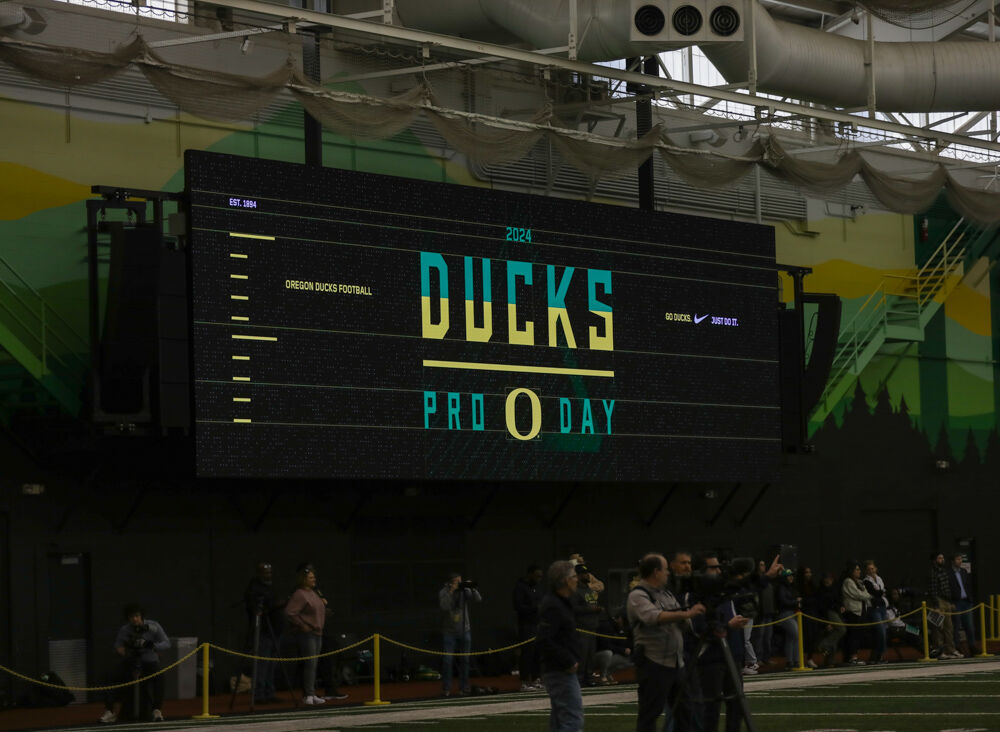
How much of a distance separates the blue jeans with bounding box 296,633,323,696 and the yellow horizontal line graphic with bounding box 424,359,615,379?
3440mm

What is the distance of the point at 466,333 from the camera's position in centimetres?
2048

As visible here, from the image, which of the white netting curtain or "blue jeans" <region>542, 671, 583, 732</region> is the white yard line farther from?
the white netting curtain

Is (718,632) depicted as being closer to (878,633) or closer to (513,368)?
(513,368)

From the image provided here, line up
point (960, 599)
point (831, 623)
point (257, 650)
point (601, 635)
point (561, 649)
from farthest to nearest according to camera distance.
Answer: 1. point (960, 599)
2. point (831, 623)
3. point (601, 635)
4. point (257, 650)
5. point (561, 649)

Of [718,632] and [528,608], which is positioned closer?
[718,632]

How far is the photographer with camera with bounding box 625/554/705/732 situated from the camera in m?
11.4

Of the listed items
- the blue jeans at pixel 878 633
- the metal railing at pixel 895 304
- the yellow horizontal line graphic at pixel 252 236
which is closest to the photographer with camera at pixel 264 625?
the yellow horizontal line graphic at pixel 252 236

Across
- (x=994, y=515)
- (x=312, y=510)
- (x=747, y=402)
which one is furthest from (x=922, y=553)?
(x=312, y=510)

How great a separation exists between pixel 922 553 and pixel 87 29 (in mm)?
17301

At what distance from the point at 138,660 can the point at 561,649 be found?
7.93 metres

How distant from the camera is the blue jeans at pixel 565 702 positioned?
11.5 metres

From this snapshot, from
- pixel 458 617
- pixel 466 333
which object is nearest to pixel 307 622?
pixel 458 617

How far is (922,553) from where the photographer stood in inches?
1191

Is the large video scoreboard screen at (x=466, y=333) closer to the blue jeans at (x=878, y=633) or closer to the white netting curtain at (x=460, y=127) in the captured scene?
the white netting curtain at (x=460, y=127)
